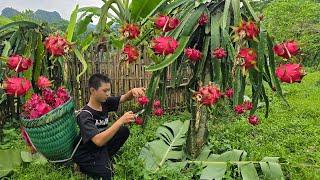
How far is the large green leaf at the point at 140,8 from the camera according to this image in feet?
11.7

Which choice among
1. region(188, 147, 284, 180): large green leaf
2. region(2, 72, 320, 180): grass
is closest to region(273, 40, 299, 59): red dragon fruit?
region(188, 147, 284, 180): large green leaf

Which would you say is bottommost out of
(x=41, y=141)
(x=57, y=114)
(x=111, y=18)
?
(x=41, y=141)

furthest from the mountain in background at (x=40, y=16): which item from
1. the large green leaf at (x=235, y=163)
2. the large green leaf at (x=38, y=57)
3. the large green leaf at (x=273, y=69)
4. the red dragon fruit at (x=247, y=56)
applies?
the red dragon fruit at (x=247, y=56)

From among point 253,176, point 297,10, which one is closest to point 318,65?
point 297,10

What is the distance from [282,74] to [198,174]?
1.27 m

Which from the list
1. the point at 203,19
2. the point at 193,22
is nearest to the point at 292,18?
the point at 203,19

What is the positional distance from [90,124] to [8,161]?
3.69 ft

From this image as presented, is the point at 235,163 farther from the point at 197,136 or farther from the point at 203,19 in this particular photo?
the point at 203,19

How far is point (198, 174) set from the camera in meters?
3.22

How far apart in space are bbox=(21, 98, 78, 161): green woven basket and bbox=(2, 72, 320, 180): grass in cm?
40

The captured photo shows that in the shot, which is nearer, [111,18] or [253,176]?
[253,176]

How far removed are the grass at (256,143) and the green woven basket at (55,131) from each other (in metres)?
0.40

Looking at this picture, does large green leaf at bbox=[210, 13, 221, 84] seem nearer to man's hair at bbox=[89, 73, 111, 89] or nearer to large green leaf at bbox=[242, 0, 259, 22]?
large green leaf at bbox=[242, 0, 259, 22]

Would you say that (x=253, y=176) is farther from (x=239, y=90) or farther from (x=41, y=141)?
(x=41, y=141)
